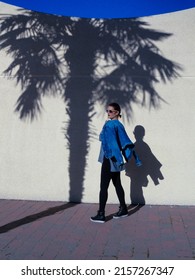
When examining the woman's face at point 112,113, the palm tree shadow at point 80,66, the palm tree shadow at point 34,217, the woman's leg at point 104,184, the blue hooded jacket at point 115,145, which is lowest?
the palm tree shadow at point 34,217

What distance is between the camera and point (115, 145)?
5844 mm

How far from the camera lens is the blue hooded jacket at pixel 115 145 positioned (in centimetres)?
583

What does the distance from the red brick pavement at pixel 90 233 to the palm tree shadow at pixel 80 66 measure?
3.14 feet

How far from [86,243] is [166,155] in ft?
8.73

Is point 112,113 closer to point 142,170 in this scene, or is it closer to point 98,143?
point 98,143

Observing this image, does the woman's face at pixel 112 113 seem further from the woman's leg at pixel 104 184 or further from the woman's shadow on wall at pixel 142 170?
the woman's shadow on wall at pixel 142 170

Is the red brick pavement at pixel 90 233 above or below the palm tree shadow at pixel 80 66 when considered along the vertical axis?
below

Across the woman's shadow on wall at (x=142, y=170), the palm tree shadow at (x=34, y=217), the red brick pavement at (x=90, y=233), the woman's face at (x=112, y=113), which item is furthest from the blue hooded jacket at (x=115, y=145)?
the palm tree shadow at (x=34, y=217)

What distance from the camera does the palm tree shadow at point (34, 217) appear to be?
565 centimetres

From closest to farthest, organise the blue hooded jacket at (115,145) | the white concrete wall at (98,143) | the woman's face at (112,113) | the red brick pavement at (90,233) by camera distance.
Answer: the red brick pavement at (90,233)
the blue hooded jacket at (115,145)
the woman's face at (112,113)
the white concrete wall at (98,143)

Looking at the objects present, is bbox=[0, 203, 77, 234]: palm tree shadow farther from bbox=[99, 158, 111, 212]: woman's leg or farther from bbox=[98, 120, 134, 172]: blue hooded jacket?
bbox=[98, 120, 134, 172]: blue hooded jacket

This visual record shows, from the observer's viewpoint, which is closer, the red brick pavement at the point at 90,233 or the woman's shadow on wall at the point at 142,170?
the red brick pavement at the point at 90,233

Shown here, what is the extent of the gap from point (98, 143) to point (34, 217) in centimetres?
179

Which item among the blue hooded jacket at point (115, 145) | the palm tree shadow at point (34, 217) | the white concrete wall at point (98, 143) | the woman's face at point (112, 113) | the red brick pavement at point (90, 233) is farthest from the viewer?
the white concrete wall at point (98, 143)
